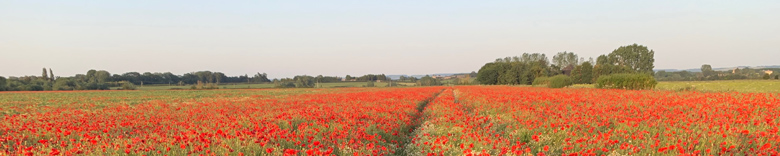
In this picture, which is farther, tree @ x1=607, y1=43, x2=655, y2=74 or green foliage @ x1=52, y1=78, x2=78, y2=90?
tree @ x1=607, y1=43, x2=655, y2=74

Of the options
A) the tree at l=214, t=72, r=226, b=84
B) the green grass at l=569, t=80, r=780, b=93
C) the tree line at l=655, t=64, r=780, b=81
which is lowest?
the green grass at l=569, t=80, r=780, b=93

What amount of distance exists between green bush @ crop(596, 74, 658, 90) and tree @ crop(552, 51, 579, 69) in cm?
8005

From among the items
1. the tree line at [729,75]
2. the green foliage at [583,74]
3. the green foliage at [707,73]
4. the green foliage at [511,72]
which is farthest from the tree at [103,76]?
the green foliage at [707,73]

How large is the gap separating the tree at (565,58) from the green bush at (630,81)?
3152 inches

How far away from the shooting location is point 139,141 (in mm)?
5328

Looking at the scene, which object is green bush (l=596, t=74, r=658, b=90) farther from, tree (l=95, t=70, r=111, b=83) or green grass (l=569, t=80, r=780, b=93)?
tree (l=95, t=70, r=111, b=83)

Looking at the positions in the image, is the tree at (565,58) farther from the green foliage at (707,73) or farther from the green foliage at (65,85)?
the green foliage at (65,85)

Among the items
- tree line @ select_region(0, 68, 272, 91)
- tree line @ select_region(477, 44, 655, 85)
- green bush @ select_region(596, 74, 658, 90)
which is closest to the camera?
green bush @ select_region(596, 74, 658, 90)

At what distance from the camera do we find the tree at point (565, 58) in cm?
10706

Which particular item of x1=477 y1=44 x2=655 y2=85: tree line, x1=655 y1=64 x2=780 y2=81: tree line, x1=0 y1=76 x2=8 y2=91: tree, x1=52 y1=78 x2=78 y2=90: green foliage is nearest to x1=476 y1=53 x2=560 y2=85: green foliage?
x1=477 y1=44 x2=655 y2=85: tree line

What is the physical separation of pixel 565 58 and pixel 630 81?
3397 inches

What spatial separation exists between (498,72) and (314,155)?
296ft

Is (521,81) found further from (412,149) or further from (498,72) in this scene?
(412,149)

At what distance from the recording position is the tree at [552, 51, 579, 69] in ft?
351
